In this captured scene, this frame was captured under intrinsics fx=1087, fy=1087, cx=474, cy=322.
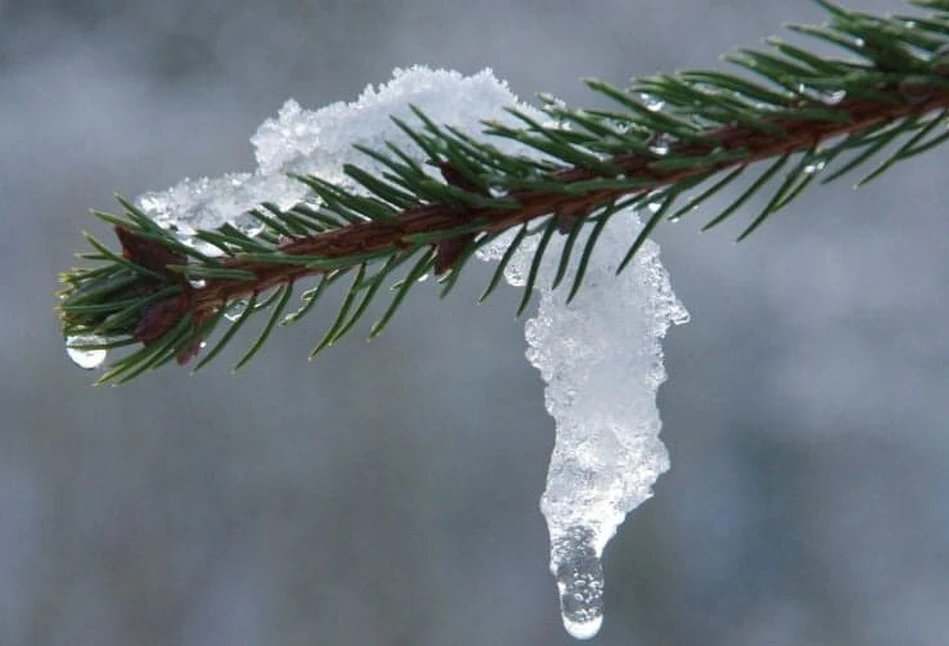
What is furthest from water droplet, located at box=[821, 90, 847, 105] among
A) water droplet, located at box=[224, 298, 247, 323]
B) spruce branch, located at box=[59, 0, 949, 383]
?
water droplet, located at box=[224, 298, 247, 323]

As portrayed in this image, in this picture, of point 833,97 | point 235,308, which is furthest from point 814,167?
point 235,308

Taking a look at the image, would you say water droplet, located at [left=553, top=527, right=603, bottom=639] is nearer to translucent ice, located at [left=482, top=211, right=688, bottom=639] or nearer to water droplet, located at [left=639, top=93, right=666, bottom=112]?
translucent ice, located at [left=482, top=211, right=688, bottom=639]

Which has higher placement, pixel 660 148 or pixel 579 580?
pixel 660 148

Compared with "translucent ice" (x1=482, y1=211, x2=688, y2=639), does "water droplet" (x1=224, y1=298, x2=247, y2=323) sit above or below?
above

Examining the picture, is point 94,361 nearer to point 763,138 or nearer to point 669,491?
point 763,138

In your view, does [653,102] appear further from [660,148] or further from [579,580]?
[579,580]
